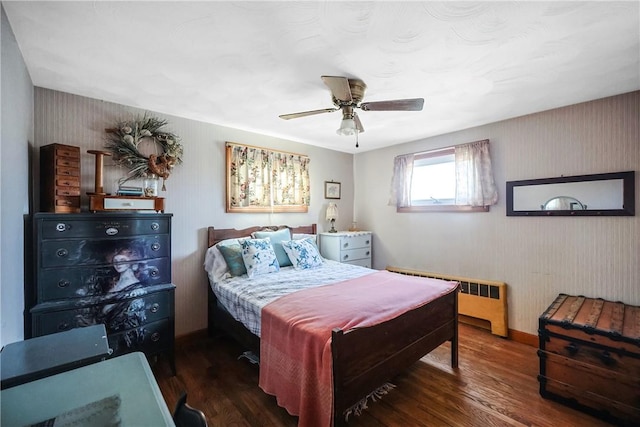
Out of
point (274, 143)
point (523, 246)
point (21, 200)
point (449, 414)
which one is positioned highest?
point (274, 143)

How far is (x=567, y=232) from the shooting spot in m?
2.69

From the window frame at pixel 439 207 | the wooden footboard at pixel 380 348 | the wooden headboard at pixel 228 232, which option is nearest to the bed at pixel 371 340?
the wooden footboard at pixel 380 348

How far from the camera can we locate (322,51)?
171 centimetres

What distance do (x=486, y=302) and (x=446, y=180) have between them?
157 cm

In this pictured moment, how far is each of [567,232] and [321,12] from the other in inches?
119

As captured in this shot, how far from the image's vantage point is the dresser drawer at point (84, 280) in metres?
1.88

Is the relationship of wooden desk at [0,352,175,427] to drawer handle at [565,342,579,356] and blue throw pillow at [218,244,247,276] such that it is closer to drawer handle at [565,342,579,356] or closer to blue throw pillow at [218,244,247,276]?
blue throw pillow at [218,244,247,276]

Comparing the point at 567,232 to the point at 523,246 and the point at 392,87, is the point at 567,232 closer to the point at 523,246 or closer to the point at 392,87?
the point at 523,246

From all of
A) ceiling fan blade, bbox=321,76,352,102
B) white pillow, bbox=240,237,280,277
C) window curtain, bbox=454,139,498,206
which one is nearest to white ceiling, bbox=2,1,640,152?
ceiling fan blade, bbox=321,76,352,102

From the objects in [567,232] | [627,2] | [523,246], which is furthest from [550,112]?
[627,2]

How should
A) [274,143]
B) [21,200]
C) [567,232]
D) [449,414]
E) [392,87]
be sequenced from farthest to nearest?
[274,143] → [567,232] → [392,87] → [449,414] → [21,200]

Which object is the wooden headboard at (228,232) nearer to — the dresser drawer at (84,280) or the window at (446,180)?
the dresser drawer at (84,280)

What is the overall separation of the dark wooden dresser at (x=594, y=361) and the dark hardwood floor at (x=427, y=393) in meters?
0.11

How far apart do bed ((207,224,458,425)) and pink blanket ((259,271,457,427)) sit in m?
0.02
